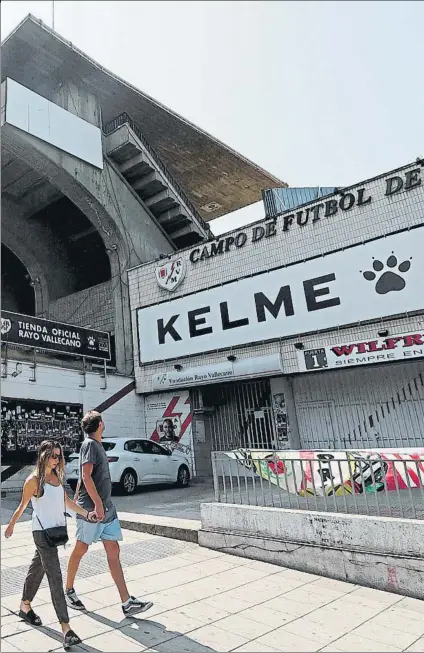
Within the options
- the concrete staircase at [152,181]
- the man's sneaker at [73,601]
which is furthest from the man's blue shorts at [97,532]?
the concrete staircase at [152,181]

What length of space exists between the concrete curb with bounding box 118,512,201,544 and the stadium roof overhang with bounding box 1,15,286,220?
17.2 meters

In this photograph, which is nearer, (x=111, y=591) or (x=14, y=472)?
(x=111, y=591)

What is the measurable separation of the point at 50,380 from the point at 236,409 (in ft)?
21.3

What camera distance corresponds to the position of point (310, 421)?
49.4ft

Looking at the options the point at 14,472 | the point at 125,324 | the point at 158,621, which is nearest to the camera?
the point at 158,621

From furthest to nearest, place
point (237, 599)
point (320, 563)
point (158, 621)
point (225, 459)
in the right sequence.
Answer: point (225, 459)
point (320, 563)
point (237, 599)
point (158, 621)

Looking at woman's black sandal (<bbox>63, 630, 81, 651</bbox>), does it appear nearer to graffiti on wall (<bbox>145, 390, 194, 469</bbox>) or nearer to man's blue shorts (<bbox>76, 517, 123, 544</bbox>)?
man's blue shorts (<bbox>76, 517, 123, 544</bbox>)

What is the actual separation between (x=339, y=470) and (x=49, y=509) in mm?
3553

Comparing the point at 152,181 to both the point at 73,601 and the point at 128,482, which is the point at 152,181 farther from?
the point at 73,601

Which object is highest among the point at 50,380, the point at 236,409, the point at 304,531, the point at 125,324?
the point at 125,324

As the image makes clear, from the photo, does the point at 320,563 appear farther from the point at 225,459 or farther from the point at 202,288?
the point at 202,288

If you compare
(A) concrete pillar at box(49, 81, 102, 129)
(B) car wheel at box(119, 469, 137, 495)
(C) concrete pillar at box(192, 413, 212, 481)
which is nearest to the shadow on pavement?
(B) car wheel at box(119, 469, 137, 495)

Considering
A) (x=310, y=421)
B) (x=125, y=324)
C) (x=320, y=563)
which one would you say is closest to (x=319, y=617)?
(x=320, y=563)

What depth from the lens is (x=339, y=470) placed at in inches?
233
